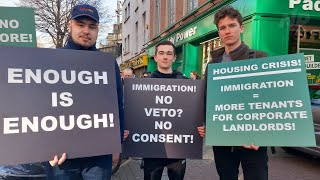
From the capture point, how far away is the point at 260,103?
8.68 ft

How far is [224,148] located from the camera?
9.36 ft

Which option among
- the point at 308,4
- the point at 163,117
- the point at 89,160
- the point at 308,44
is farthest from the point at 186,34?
the point at 89,160

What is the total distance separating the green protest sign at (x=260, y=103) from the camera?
252 centimetres

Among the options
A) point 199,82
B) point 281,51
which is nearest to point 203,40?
point 281,51

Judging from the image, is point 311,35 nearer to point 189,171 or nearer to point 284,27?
point 284,27

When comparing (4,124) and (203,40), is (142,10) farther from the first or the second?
(4,124)

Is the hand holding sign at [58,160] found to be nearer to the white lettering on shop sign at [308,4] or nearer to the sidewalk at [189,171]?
the sidewalk at [189,171]

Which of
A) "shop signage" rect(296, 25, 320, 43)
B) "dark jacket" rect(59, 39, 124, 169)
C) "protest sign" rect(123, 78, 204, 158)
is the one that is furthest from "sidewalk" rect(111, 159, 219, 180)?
"shop signage" rect(296, 25, 320, 43)

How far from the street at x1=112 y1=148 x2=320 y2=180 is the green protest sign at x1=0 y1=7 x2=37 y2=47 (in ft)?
7.78

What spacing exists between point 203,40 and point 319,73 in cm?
495

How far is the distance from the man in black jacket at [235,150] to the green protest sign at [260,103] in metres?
0.13

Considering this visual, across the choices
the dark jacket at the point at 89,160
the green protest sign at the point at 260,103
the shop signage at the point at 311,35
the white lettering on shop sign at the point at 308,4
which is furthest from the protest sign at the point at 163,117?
the shop signage at the point at 311,35

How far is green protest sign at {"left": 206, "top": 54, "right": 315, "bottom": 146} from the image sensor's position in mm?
2521

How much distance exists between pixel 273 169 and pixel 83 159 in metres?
4.20
